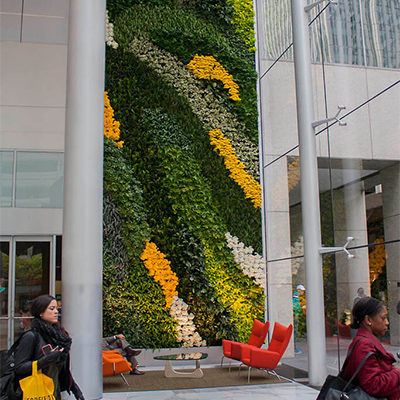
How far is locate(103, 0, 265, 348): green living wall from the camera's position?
10070mm

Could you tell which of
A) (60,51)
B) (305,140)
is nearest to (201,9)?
(60,51)

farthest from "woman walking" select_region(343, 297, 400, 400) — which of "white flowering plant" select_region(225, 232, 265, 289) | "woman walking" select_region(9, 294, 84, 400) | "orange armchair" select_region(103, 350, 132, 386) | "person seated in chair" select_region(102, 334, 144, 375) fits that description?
"white flowering plant" select_region(225, 232, 265, 289)

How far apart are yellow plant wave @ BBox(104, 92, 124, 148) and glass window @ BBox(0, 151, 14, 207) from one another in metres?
2.07

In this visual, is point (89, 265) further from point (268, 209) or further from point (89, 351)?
point (268, 209)

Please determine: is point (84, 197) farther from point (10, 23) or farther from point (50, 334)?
point (10, 23)

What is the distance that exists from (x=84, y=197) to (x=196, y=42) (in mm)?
5469

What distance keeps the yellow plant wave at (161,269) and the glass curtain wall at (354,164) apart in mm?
2301

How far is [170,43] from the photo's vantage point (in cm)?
1102

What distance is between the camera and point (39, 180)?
35.1ft

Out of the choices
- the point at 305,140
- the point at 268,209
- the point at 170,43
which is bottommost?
the point at 268,209

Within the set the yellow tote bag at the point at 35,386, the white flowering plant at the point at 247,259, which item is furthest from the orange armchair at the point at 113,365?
the yellow tote bag at the point at 35,386

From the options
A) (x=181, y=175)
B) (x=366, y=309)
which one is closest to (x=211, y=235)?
(x=181, y=175)

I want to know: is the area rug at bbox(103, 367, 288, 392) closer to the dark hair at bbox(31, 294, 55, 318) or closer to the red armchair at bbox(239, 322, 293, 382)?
the red armchair at bbox(239, 322, 293, 382)

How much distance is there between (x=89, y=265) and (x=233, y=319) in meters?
4.33
